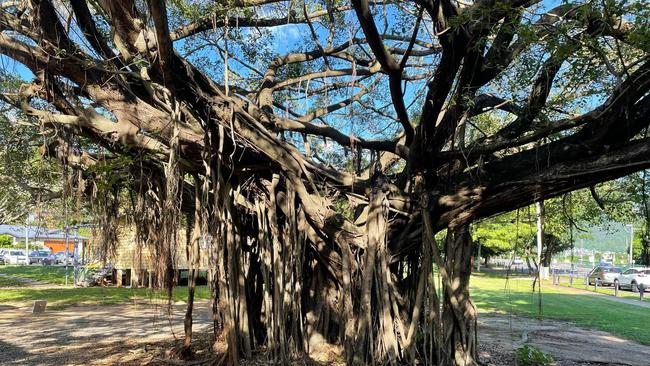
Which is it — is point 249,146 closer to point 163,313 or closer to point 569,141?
point 569,141

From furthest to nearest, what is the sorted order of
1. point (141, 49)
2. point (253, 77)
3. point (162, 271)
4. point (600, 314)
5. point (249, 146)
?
point (600, 314) < point (253, 77) < point (162, 271) < point (249, 146) < point (141, 49)

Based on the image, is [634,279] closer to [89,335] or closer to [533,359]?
[533,359]

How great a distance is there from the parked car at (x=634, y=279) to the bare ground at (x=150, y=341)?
42.2 feet

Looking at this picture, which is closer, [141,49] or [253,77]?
[141,49]

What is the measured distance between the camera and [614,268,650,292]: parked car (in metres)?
21.5

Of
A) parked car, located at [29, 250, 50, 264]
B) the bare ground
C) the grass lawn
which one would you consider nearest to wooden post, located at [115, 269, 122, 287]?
the bare ground

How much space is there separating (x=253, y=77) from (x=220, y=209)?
144 inches

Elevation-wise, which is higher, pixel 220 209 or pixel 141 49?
pixel 141 49

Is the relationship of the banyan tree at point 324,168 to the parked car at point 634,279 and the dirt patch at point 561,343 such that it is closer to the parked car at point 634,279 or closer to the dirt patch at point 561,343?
the dirt patch at point 561,343

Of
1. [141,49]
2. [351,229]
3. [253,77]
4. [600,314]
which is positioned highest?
[253,77]

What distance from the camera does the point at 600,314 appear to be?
1323 cm

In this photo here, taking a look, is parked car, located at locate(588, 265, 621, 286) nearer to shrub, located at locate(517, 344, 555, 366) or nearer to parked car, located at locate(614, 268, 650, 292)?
parked car, located at locate(614, 268, 650, 292)

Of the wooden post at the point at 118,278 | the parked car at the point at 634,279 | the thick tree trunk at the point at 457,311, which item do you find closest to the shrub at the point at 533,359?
the thick tree trunk at the point at 457,311

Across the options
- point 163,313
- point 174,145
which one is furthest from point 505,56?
point 163,313
